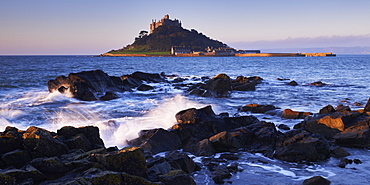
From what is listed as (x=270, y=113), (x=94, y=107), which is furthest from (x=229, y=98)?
(x=94, y=107)

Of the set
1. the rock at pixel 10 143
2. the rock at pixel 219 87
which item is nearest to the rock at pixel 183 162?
the rock at pixel 10 143

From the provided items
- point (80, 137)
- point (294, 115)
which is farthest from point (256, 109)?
point (80, 137)

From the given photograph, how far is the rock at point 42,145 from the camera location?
7324mm

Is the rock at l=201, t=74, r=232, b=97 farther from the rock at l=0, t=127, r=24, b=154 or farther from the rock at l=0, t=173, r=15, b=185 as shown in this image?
the rock at l=0, t=173, r=15, b=185

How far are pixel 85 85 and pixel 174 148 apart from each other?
1665cm

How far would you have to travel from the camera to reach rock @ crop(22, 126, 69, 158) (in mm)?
7324

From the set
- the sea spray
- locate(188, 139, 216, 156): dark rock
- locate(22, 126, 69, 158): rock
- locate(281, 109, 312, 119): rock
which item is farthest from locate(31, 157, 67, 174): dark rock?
locate(281, 109, 312, 119): rock

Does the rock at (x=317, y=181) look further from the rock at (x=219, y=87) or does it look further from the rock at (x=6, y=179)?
the rock at (x=219, y=87)

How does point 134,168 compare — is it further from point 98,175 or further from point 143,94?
point 143,94

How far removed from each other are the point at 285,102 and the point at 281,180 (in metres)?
15.3

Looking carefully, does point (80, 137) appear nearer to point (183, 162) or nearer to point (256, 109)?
point (183, 162)

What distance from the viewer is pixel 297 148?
1000 cm

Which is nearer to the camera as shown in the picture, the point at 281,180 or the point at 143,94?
the point at 281,180

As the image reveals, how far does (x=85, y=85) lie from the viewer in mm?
25594
